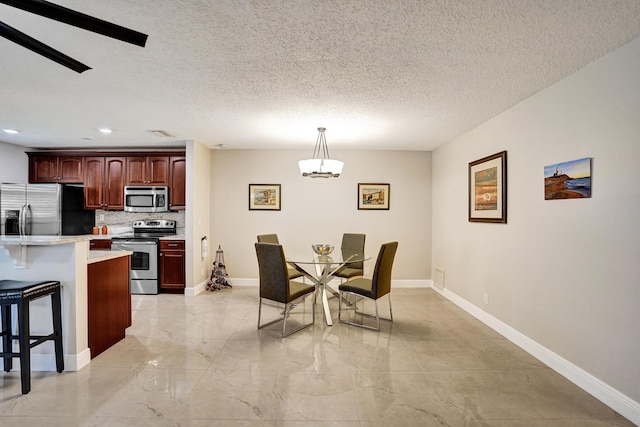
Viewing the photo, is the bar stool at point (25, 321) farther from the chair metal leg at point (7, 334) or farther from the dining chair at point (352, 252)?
the dining chair at point (352, 252)

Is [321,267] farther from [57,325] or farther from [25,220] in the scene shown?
[25,220]

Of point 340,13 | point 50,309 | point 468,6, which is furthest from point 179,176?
point 468,6

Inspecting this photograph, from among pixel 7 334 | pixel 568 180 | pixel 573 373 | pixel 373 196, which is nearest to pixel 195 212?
pixel 7 334

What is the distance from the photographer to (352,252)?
4809 millimetres

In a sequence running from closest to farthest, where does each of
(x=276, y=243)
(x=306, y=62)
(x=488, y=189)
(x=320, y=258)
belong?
(x=306, y=62), (x=488, y=189), (x=320, y=258), (x=276, y=243)

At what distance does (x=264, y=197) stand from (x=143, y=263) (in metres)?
2.13

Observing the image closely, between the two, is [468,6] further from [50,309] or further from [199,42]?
[50,309]

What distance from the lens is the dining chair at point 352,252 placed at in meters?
4.48

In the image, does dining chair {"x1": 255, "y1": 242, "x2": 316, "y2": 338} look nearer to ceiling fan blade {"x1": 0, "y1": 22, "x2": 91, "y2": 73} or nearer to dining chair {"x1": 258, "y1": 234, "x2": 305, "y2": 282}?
dining chair {"x1": 258, "y1": 234, "x2": 305, "y2": 282}

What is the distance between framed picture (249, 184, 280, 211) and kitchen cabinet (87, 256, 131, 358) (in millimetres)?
2541

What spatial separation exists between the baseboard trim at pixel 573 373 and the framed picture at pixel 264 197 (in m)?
3.51

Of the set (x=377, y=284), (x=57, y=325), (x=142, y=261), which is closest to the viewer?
(x=57, y=325)

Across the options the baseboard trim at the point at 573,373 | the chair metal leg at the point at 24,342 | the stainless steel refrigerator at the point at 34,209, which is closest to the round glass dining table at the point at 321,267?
the baseboard trim at the point at 573,373

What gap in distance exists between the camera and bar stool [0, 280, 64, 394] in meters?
2.27
